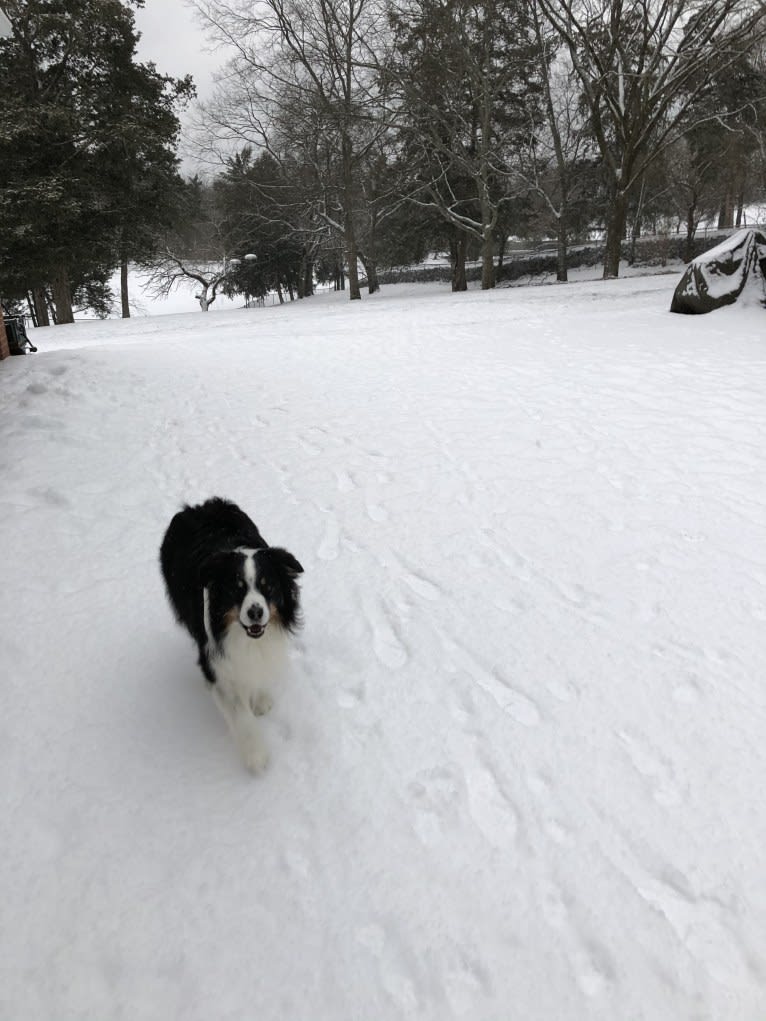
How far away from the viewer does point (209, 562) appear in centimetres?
230

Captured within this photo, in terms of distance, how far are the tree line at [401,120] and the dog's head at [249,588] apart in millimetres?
16109

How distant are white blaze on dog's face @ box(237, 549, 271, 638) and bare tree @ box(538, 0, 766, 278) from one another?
57.1 ft

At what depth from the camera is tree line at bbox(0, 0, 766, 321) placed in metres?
15.0

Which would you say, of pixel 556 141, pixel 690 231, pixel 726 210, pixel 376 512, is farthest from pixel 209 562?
pixel 726 210

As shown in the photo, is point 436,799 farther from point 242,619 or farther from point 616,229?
point 616,229

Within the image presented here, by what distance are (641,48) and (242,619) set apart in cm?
1928

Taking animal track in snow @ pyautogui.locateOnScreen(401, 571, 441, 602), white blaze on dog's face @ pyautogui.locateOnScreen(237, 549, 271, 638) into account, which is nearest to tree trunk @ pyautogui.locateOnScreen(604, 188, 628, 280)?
animal track in snow @ pyautogui.locateOnScreen(401, 571, 441, 602)

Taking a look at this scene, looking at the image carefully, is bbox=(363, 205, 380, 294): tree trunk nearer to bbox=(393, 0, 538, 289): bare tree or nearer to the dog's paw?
bbox=(393, 0, 538, 289): bare tree

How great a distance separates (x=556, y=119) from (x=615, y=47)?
6.92 m

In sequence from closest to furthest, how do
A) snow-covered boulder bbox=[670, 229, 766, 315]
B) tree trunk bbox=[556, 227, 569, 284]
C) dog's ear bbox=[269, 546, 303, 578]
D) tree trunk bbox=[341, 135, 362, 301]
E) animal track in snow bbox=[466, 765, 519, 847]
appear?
1. animal track in snow bbox=[466, 765, 519, 847]
2. dog's ear bbox=[269, 546, 303, 578]
3. snow-covered boulder bbox=[670, 229, 766, 315]
4. tree trunk bbox=[341, 135, 362, 301]
5. tree trunk bbox=[556, 227, 569, 284]

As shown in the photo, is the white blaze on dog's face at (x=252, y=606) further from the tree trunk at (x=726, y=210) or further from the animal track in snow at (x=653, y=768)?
the tree trunk at (x=726, y=210)

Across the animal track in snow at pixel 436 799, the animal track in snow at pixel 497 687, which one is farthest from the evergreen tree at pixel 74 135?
the animal track in snow at pixel 436 799

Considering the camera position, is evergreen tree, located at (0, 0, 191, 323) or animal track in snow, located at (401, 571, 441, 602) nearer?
animal track in snow, located at (401, 571, 441, 602)

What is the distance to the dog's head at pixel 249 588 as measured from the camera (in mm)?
2166
